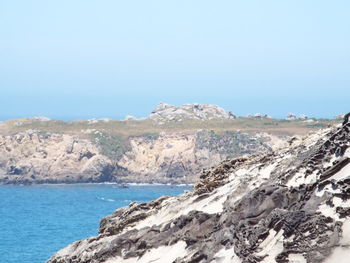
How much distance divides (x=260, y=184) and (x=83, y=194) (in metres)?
111

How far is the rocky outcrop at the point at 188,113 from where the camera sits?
166 meters

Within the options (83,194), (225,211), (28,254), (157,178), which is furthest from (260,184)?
(157,178)

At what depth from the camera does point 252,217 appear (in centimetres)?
1973

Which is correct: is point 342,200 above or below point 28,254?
above

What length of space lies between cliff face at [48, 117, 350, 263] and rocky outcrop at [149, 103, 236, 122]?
13789cm

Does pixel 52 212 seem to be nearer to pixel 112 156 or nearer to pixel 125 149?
pixel 112 156


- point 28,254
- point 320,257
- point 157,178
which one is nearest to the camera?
point 320,257

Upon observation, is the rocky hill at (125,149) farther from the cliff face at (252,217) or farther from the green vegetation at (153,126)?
the cliff face at (252,217)

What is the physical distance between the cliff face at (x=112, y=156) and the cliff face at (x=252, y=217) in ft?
374

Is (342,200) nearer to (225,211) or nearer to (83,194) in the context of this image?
(225,211)

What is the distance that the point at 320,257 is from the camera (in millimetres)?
16609

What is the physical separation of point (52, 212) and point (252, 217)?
9544 cm

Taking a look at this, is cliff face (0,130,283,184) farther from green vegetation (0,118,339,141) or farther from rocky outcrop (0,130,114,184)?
green vegetation (0,118,339,141)

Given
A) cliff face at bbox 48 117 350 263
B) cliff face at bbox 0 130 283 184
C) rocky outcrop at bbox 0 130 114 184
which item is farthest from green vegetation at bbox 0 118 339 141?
cliff face at bbox 48 117 350 263
